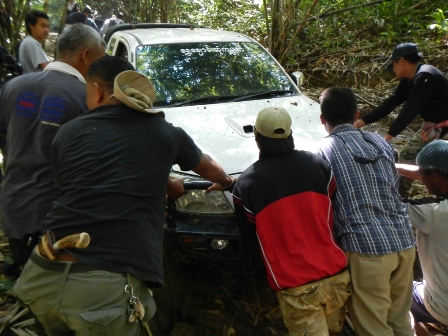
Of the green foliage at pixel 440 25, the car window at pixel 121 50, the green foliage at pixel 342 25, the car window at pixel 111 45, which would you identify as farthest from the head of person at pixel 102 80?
the green foliage at pixel 440 25

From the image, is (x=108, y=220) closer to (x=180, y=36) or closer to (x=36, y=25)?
(x=180, y=36)

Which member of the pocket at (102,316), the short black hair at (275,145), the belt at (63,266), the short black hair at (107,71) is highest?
the short black hair at (107,71)

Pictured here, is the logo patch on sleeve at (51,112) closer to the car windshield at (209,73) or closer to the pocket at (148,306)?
the pocket at (148,306)

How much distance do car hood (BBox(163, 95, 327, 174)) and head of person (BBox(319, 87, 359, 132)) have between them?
16.8 inches

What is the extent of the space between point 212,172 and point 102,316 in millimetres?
911

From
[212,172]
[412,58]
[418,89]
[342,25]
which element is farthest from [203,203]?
[342,25]

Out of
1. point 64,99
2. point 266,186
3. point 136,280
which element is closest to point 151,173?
point 136,280

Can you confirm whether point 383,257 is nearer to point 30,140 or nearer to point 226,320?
point 226,320

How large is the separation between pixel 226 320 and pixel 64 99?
1.86 m

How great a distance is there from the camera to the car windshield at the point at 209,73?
166 inches

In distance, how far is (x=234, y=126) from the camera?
374cm

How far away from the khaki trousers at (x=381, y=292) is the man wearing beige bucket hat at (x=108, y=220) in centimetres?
113

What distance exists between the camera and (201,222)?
10.2ft

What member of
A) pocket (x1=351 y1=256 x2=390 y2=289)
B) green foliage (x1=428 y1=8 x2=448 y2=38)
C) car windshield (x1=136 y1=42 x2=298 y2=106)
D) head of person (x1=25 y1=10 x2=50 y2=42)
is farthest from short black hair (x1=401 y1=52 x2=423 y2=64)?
green foliage (x1=428 y1=8 x2=448 y2=38)
